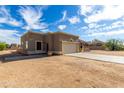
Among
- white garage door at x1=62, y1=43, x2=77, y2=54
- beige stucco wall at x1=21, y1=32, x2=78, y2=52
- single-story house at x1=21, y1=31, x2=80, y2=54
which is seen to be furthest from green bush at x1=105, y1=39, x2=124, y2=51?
beige stucco wall at x1=21, y1=32, x2=78, y2=52

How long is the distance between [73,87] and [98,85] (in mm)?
952

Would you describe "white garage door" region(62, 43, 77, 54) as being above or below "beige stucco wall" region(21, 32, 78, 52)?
below

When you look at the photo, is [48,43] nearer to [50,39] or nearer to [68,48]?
[50,39]

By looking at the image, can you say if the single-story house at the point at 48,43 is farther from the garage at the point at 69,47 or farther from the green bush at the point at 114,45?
the green bush at the point at 114,45

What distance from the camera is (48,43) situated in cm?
1672

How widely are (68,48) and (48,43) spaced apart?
311cm

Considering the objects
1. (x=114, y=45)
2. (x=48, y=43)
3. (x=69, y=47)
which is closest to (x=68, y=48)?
(x=69, y=47)

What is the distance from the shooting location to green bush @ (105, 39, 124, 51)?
33.2 meters

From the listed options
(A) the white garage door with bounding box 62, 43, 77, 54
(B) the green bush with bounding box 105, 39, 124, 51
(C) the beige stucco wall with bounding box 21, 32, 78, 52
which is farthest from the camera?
(B) the green bush with bounding box 105, 39, 124, 51

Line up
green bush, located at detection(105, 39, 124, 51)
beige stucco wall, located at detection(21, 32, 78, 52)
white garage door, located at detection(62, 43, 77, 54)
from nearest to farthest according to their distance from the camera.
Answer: beige stucco wall, located at detection(21, 32, 78, 52) → white garage door, located at detection(62, 43, 77, 54) → green bush, located at detection(105, 39, 124, 51)

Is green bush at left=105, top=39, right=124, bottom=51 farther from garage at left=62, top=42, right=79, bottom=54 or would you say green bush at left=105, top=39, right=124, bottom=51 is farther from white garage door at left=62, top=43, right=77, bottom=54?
white garage door at left=62, top=43, right=77, bottom=54

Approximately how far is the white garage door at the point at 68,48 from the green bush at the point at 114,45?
1857 cm

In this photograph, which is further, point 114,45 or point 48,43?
point 114,45
